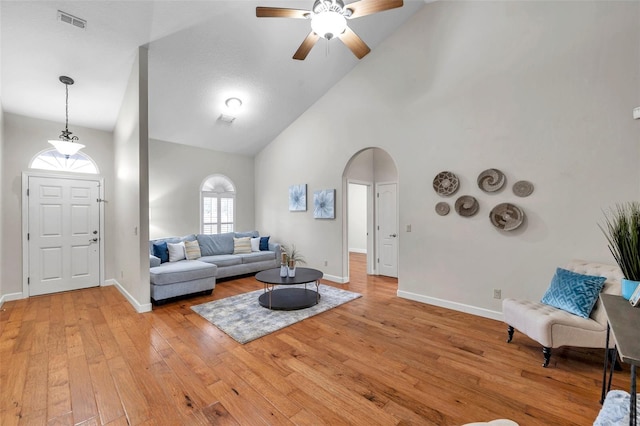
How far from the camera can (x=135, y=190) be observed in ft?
12.5

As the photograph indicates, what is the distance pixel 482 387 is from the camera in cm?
211

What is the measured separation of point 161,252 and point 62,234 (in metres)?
1.72

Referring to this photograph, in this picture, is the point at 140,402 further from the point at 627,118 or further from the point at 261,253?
the point at 627,118

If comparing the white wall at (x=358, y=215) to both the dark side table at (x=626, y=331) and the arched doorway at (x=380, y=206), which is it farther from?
the dark side table at (x=626, y=331)

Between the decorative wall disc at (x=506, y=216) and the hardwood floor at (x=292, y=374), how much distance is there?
1209 millimetres

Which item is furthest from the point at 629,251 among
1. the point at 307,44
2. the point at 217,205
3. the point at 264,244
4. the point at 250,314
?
the point at 217,205

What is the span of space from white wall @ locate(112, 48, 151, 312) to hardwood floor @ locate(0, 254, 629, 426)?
63cm

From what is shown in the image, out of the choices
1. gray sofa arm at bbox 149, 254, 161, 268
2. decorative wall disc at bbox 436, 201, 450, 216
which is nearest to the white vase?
decorative wall disc at bbox 436, 201, 450, 216

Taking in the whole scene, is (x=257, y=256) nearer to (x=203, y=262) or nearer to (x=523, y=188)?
(x=203, y=262)

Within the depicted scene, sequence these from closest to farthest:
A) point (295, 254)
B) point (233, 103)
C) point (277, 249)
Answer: point (233, 103)
point (295, 254)
point (277, 249)

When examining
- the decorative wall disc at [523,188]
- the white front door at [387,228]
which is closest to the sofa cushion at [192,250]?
the white front door at [387,228]

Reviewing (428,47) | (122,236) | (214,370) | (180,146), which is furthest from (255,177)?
(214,370)

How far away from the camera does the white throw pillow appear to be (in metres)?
4.88

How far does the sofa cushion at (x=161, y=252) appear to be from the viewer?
15.5ft
